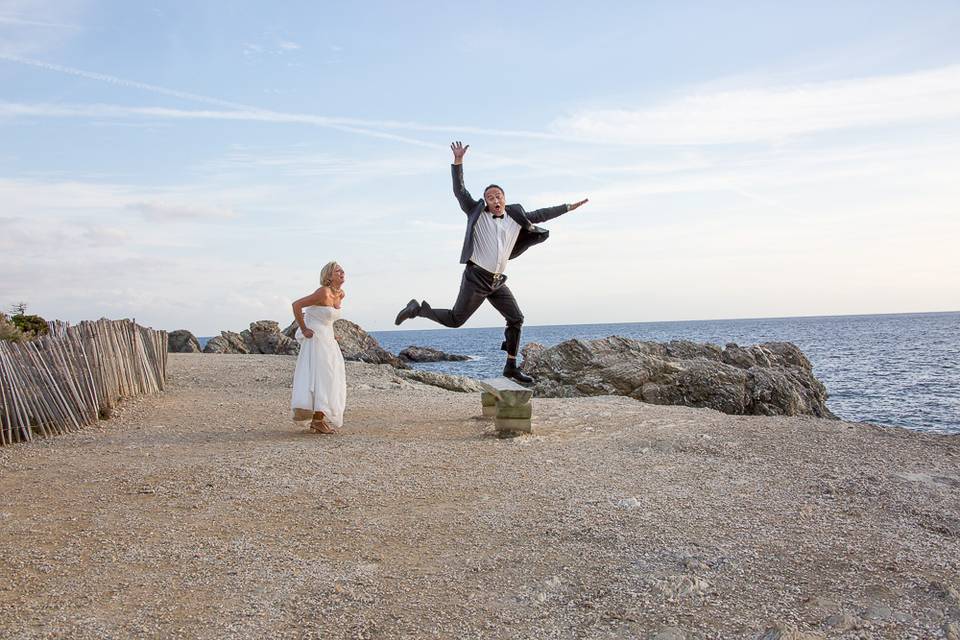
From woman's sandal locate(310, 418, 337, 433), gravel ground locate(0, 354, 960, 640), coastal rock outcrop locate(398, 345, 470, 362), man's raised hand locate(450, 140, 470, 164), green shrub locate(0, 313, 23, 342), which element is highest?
man's raised hand locate(450, 140, 470, 164)

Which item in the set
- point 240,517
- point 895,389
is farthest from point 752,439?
point 895,389

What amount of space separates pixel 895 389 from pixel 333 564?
30.8 metres

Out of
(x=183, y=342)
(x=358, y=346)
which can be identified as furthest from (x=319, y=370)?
(x=358, y=346)

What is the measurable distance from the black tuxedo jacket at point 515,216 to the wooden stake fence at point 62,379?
19.7 feet

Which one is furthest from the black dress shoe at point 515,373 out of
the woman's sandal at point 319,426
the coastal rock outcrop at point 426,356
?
the coastal rock outcrop at point 426,356

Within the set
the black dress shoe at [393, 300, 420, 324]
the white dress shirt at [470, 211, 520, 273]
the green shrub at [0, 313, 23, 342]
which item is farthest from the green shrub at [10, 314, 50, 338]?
the white dress shirt at [470, 211, 520, 273]

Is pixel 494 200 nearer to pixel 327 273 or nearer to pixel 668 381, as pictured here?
pixel 327 273

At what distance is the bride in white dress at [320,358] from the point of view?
33.2 ft

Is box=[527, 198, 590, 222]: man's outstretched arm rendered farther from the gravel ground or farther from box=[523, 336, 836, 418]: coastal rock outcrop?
box=[523, 336, 836, 418]: coastal rock outcrop

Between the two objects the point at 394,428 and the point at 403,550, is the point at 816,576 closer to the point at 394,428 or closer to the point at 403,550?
the point at 403,550

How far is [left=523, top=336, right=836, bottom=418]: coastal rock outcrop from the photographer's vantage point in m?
16.2

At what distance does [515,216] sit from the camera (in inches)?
343

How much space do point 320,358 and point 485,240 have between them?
3074 mm

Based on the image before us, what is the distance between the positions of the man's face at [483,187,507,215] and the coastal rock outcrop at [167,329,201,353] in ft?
78.2
